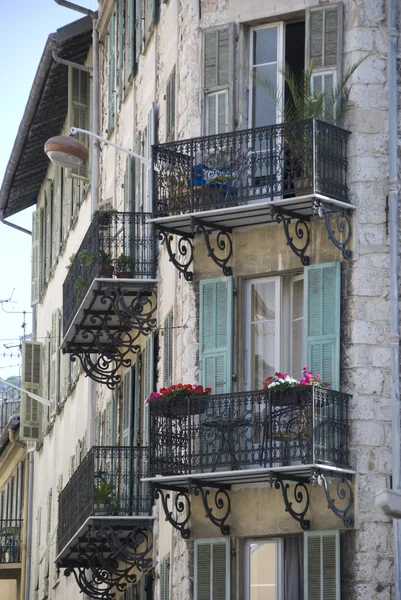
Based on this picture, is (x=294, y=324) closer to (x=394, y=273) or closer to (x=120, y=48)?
(x=394, y=273)

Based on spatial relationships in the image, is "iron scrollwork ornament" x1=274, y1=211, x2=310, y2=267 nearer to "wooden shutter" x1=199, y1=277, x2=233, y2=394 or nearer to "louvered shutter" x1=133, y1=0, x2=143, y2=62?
"wooden shutter" x1=199, y1=277, x2=233, y2=394

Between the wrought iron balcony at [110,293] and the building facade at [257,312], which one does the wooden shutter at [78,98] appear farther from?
the building facade at [257,312]

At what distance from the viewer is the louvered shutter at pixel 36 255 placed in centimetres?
4694

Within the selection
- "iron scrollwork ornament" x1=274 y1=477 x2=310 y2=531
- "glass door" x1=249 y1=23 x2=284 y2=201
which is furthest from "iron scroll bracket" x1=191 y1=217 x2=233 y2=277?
"iron scrollwork ornament" x1=274 y1=477 x2=310 y2=531

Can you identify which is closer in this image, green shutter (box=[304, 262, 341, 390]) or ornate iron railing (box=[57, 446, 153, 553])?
green shutter (box=[304, 262, 341, 390])

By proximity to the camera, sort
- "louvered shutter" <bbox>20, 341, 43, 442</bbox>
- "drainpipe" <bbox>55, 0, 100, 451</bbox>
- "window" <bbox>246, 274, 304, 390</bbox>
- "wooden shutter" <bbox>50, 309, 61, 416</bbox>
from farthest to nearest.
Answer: "louvered shutter" <bbox>20, 341, 43, 442</bbox> → "wooden shutter" <bbox>50, 309, 61, 416</bbox> → "drainpipe" <bbox>55, 0, 100, 451</bbox> → "window" <bbox>246, 274, 304, 390</bbox>

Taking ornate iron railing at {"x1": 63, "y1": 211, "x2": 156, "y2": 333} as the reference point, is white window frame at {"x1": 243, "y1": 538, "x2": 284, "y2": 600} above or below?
below

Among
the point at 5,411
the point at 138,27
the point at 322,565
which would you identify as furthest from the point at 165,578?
the point at 5,411

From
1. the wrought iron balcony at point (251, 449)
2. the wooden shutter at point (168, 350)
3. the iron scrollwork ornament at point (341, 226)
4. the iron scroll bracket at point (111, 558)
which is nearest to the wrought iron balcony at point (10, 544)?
the iron scroll bracket at point (111, 558)

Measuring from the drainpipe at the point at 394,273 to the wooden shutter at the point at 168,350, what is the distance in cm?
399

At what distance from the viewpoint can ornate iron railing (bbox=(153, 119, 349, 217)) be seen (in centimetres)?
2398

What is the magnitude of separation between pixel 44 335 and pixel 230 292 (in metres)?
21.0

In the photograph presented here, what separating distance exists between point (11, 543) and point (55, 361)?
7.48m

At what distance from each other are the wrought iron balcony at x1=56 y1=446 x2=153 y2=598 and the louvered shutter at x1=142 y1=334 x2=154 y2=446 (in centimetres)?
36
